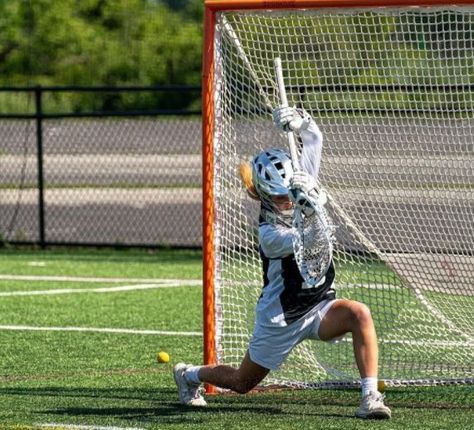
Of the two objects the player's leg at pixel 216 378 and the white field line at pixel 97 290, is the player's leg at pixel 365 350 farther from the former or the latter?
the white field line at pixel 97 290

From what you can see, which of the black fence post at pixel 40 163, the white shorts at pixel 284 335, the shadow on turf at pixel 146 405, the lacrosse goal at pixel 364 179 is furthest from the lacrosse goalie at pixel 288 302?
the black fence post at pixel 40 163

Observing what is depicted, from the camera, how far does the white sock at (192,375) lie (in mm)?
6605

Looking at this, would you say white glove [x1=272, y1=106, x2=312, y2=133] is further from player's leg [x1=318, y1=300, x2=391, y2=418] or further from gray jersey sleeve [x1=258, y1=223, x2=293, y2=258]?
player's leg [x1=318, y1=300, x2=391, y2=418]

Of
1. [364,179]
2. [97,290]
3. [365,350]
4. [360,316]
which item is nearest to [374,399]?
[365,350]

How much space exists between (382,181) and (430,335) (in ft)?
3.78

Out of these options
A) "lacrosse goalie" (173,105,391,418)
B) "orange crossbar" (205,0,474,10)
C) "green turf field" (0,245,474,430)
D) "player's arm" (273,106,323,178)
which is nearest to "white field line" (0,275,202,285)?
"green turf field" (0,245,474,430)

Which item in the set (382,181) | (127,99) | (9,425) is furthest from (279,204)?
(127,99)

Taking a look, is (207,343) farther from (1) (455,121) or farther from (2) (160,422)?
(1) (455,121)

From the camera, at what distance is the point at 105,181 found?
16656 mm

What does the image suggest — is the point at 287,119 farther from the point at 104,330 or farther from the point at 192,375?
the point at 104,330

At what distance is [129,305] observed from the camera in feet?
34.5

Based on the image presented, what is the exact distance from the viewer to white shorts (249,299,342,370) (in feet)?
20.4

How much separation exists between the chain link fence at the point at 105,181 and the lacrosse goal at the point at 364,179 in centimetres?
758

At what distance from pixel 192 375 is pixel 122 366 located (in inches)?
53.1
